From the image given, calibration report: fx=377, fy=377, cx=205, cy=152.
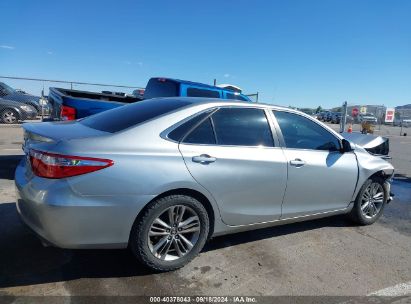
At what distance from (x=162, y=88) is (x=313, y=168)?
5751 millimetres

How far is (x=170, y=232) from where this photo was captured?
3.33 meters

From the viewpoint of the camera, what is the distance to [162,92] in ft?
29.9

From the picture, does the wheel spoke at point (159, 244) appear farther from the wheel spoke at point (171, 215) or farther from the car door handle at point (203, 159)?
the car door handle at point (203, 159)

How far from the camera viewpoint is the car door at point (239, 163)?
340 cm

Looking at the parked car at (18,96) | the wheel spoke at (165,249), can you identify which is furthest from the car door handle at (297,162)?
the parked car at (18,96)

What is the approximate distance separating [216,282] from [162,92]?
6.48 m

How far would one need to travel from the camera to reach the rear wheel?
15.4 meters

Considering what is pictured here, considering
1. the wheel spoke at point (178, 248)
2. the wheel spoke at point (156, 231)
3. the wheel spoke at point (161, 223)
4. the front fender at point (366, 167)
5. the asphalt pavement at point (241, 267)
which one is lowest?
the asphalt pavement at point (241, 267)

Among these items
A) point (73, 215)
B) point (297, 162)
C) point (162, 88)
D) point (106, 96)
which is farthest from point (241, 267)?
point (162, 88)

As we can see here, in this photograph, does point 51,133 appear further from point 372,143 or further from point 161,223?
point 372,143

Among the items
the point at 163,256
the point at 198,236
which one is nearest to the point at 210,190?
the point at 198,236

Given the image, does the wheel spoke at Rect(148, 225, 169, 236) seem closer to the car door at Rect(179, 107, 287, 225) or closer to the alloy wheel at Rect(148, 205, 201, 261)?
the alloy wheel at Rect(148, 205, 201, 261)

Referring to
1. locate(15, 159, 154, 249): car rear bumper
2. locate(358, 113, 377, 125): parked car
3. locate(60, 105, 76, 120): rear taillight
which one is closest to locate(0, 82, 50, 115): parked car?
locate(60, 105, 76, 120): rear taillight

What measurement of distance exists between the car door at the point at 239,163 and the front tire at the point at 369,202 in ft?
4.75
